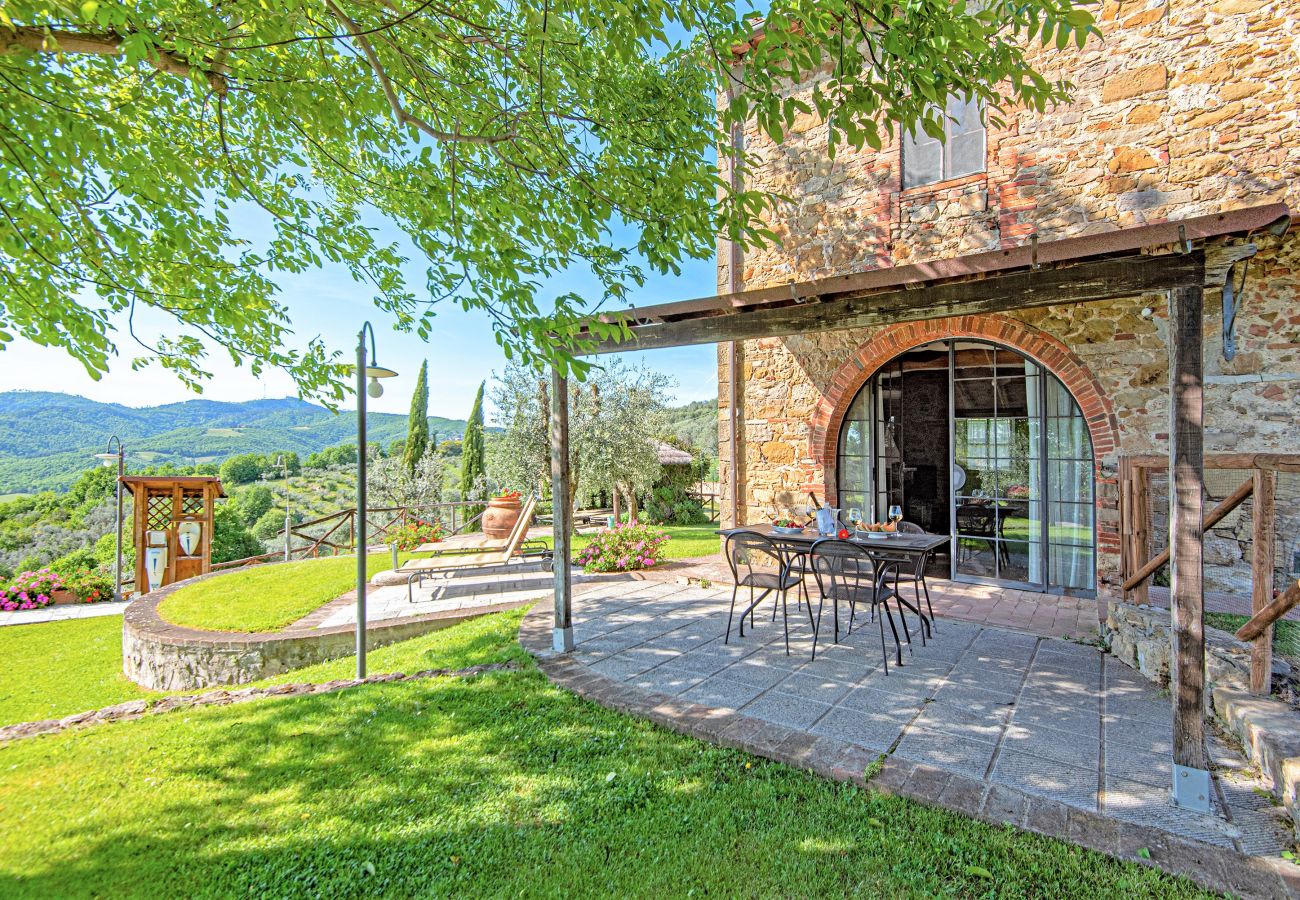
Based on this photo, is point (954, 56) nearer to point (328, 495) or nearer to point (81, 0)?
point (81, 0)

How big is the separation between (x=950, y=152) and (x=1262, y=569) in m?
5.27

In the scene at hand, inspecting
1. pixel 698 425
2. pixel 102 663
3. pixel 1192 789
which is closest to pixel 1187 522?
pixel 1192 789

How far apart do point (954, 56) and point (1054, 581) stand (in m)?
5.18

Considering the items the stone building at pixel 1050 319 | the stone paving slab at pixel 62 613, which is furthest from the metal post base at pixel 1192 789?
the stone paving slab at pixel 62 613

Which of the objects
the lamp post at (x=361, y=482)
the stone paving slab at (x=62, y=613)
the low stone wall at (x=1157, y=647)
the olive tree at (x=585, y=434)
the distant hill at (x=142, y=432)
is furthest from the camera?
the distant hill at (x=142, y=432)

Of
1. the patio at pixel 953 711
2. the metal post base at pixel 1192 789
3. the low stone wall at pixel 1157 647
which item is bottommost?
the patio at pixel 953 711

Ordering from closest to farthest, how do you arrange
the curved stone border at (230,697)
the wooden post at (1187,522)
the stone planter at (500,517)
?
the wooden post at (1187,522) < the curved stone border at (230,697) < the stone planter at (500,517)

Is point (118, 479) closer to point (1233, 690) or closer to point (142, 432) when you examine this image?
point (1233, 690)

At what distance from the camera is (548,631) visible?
4.75 m

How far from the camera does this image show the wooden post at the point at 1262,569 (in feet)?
9.05

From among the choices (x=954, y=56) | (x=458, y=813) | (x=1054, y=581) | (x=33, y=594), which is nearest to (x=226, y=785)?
(x=458, y=813)

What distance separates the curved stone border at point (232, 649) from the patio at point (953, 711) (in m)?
1.61

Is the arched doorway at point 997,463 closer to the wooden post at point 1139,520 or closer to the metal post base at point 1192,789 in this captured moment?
the wooden post at point 1139,520

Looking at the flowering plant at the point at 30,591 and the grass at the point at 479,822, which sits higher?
the grass at the point at 479,822
